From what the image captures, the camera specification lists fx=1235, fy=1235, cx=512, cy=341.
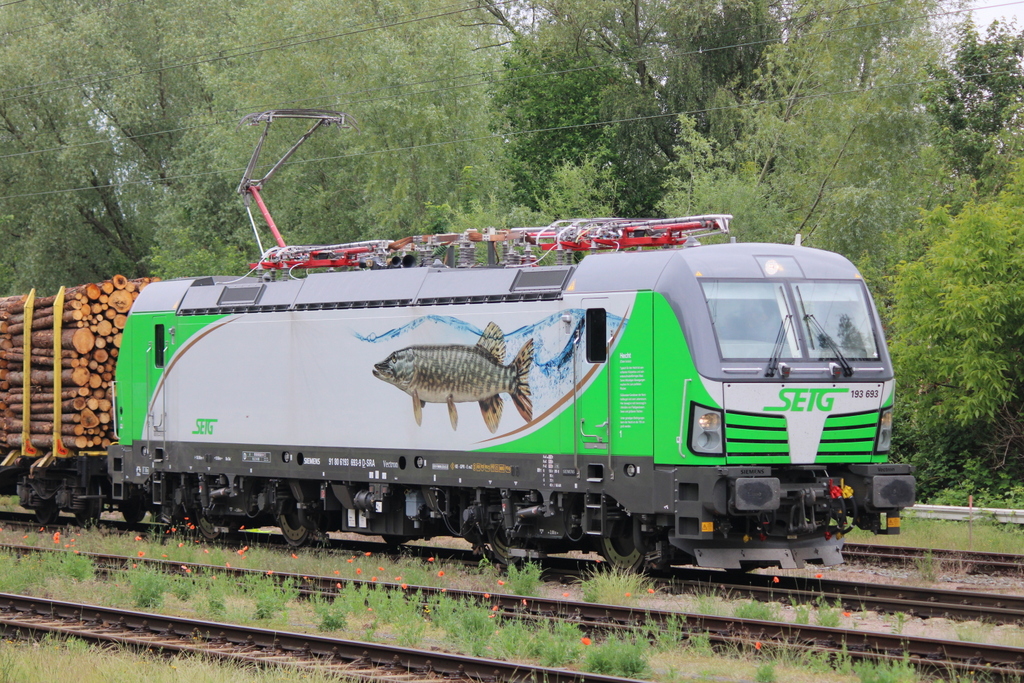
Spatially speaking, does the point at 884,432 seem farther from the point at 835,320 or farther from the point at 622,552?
the point at 622,552

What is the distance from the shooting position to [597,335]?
1258 centimetres

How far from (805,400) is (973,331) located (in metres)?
7.07

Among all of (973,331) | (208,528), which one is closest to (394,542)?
(208,528)

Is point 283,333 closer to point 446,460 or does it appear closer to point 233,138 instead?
point 446,460

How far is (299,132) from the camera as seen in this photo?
34.4 metres

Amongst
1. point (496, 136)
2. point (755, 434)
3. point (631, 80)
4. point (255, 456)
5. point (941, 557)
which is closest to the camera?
point (755, 434)

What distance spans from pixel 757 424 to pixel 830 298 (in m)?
1.66

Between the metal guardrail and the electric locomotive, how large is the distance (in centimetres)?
372

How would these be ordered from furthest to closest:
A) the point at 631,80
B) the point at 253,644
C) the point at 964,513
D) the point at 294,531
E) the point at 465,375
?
1. the point at 631,80
2. the point at 964,513
3. the point at 294,531
4. the point at 465,375
5. the point at 253,644

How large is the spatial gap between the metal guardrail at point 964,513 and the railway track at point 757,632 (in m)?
5.46

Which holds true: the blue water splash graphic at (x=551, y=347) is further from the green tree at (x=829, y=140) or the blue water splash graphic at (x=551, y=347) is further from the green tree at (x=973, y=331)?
the green tree at (x=829, y=140)

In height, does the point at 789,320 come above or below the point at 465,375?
above

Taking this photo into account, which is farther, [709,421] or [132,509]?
[132,509]

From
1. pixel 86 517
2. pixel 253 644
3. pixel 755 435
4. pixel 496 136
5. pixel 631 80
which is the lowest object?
pixel 86 517
